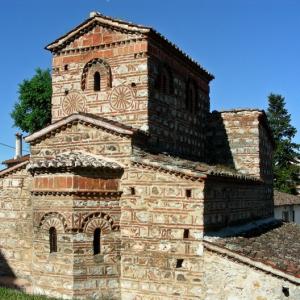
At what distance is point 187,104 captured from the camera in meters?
14.4

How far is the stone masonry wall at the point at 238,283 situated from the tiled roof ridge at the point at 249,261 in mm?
84

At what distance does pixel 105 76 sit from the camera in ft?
40.8

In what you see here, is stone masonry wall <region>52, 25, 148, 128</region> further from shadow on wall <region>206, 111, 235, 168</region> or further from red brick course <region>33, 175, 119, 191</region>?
shadow on wall <region>206, 111, 235, 168</region>

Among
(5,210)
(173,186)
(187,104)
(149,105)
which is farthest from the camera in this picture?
(187,104)

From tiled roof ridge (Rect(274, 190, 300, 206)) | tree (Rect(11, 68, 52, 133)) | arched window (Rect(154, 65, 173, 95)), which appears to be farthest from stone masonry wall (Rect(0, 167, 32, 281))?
tiled roof ridge (Rect(274, 190, 300, 206))

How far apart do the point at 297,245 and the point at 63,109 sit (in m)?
7.81

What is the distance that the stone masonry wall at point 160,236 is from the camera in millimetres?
9742

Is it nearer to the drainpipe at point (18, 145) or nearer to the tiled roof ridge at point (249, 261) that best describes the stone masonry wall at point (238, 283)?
the tiled roof ridge at point (249, 261)

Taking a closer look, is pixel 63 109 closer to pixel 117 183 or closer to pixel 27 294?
pixel 117 183

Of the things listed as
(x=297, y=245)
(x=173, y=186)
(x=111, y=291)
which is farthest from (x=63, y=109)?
(x=297, y=245)

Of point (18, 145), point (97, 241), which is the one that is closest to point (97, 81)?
point (97, 241)

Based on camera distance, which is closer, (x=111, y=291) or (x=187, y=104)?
(x=111, y=291)

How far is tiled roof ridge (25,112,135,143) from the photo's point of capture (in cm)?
1061

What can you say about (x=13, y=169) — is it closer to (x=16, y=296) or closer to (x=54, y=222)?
(x=54, y=222)
